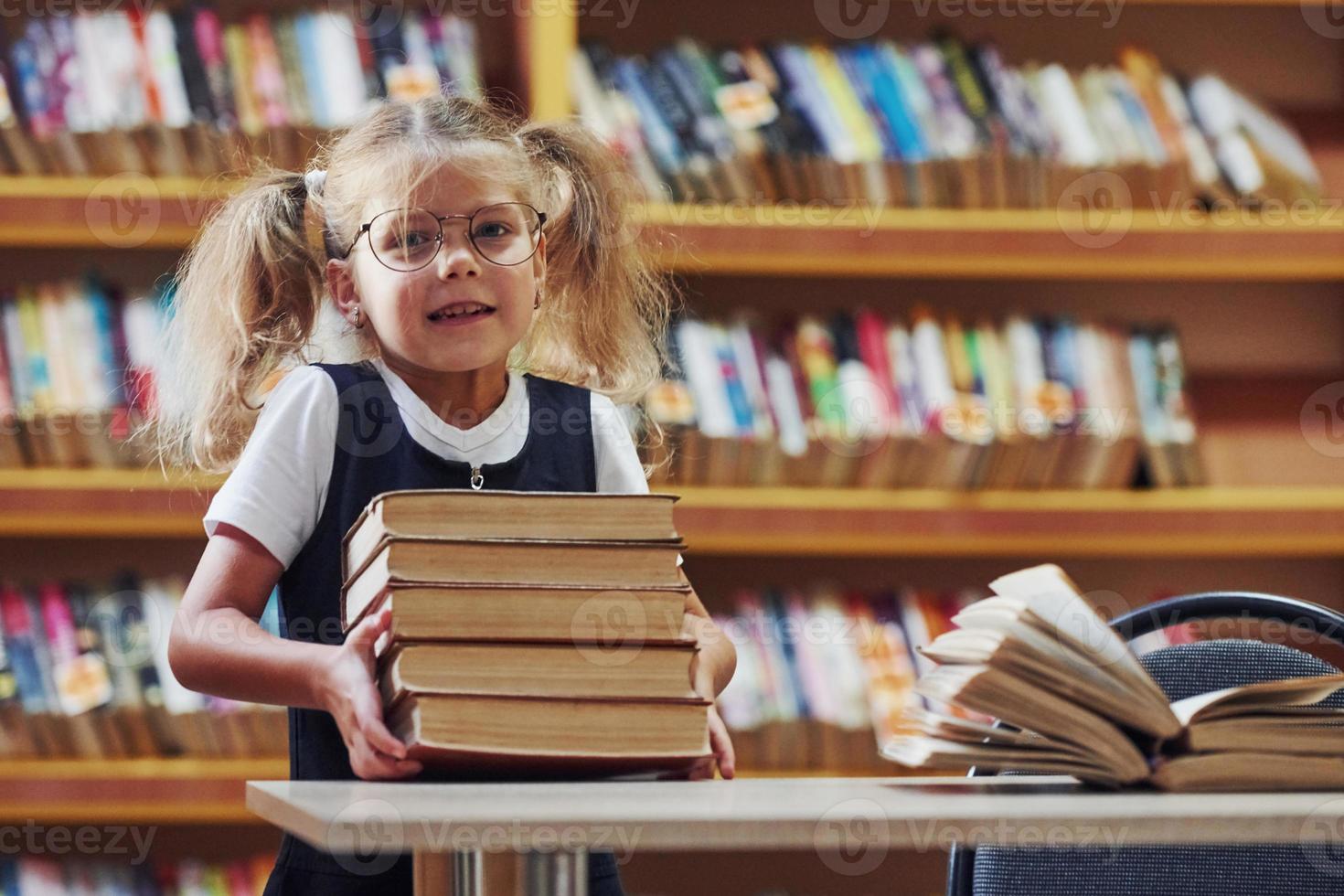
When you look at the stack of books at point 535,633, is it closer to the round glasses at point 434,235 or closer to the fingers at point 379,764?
the fingers at point 379,764

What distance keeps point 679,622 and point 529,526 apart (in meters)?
0.11

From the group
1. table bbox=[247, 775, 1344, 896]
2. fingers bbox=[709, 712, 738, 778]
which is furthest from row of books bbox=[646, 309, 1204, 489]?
table bbox=[247, 775, 1344, 896]

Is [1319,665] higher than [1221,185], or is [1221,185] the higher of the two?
[1221,185]

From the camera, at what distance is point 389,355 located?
1299 millimetres

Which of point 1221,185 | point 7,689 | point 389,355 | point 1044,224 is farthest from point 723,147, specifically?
point 7,689

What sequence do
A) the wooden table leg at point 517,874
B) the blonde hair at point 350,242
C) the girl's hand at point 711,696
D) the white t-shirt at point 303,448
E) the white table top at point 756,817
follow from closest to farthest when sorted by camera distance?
1. the white table top at point 756,817
2. the wooden table leg at point 517,874
3. the girl's hand at point 711,696
4. the white t-shirt at point 303,448
5. the blonde hair at point 350,242

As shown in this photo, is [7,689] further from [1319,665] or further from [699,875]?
[1319,665]

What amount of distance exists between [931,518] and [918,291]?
0.52 metres

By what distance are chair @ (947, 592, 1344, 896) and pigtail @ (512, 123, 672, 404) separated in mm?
543

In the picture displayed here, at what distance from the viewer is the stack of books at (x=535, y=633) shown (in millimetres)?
882

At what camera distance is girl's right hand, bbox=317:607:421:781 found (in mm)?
894

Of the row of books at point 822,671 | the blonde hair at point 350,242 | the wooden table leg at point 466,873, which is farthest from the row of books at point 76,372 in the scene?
the wooden table leg at point 466,873

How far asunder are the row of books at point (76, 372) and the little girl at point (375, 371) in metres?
0.84

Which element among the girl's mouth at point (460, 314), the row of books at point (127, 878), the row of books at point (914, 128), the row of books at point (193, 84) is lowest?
the row of books at point (127, 878)
